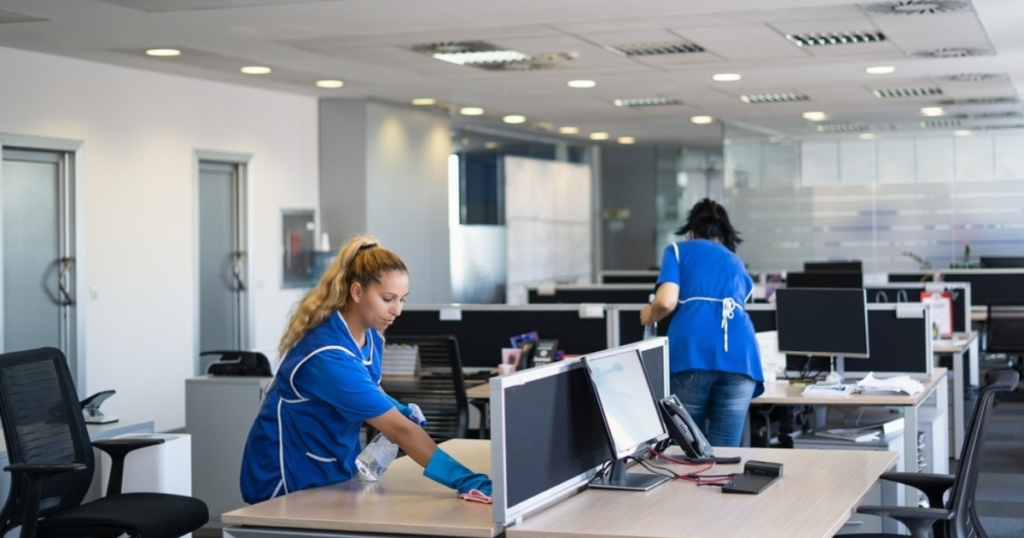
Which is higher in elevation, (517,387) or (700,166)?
(700,166)

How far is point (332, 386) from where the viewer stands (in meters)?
3.02

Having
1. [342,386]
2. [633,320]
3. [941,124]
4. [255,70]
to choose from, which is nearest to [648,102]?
[941,124]

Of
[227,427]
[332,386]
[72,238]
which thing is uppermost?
[72,238]

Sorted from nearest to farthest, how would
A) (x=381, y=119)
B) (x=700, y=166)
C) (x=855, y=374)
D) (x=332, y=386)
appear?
(x=332, y=386), (x=855, y=374), (x=381, y=119), (x=700, y=166)

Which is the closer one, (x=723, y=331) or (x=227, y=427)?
(x=723, y=331)

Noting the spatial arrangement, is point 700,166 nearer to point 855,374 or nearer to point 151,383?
point 151,383

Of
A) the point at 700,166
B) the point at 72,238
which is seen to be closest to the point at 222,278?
the point at 72,238

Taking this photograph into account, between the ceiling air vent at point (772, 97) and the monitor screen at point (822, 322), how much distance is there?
5.14m

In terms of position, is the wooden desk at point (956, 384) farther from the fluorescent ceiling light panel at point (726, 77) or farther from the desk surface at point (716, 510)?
the desk surface at point (716, 510)

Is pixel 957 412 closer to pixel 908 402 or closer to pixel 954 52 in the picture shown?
pixel 954 52

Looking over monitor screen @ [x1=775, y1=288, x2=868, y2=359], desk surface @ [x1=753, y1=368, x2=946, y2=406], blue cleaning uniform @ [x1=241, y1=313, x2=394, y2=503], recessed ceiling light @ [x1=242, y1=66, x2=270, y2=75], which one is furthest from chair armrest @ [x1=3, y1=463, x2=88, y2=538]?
recessed ceiling light @ [x1=242, y1=66, x2=270, y2=75]

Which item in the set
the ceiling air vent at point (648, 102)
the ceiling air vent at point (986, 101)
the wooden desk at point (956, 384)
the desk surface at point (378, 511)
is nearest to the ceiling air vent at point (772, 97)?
the ceiling air vent at point (648, 102)

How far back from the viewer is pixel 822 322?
572 centimetres

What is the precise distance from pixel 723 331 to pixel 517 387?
2329 millimetres
